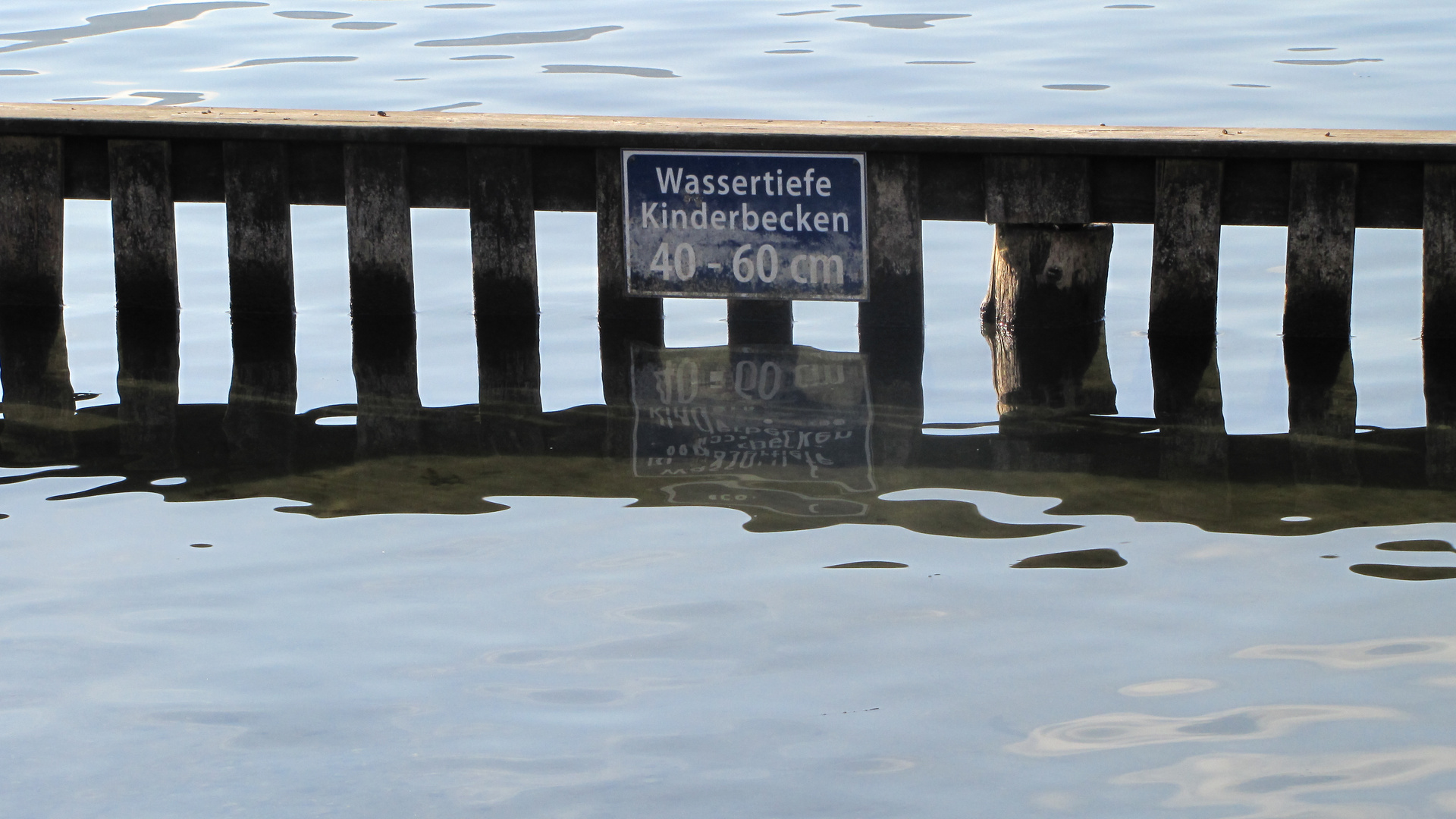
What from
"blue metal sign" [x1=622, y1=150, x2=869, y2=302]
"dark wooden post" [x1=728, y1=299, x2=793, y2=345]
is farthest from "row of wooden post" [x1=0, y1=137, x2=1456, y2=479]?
"blue metal sign" [x1=622, y1=150, x2=869, y2=302]

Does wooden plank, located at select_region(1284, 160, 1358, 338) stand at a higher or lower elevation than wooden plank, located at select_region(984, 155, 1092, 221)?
lower

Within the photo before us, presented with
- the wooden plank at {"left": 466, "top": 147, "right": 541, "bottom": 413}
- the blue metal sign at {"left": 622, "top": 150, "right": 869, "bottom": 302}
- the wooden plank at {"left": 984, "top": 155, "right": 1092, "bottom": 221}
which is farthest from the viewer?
the wooden plank at {"left": 466, "top": 147, "right": 541, "bottom": 413}

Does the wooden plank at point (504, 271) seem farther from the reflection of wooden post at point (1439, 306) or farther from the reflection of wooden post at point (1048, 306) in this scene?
the reflection of wooden post at point (1439, 306)

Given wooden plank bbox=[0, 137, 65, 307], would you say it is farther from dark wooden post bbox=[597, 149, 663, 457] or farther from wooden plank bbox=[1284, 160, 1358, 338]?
wooden plank bbox=[1284, 160, 1358, 338]

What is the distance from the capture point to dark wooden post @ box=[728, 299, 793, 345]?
8.77 meters

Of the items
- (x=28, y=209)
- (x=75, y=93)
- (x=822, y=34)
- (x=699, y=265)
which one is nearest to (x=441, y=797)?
(x=699, y=265)

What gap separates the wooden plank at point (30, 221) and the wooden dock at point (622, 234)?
1 centimetres

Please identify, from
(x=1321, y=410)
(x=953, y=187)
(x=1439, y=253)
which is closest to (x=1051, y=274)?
(x=953, y=187)

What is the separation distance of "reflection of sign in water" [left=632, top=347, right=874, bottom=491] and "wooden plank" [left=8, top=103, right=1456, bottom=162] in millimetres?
1032

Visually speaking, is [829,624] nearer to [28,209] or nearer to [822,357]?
[822,357]

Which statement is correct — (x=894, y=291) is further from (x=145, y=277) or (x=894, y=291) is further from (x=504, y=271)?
(x=145, y=277)

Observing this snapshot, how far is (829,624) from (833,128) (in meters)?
3.43

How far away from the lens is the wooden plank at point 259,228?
27.8 ft

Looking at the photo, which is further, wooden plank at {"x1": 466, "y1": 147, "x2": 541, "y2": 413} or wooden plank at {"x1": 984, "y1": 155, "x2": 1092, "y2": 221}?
wooden plank at {"x1": 466, "y1": 147, "x2": 541, "y2": 413}
